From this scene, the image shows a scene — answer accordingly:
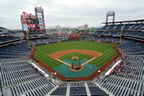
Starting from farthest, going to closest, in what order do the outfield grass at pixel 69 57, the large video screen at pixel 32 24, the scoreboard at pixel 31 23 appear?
the large video screen at pixel 32 24 < the scoreboard at pixel 31 23 < the outfield grass at pixel 69 57

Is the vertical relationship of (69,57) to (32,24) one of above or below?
below

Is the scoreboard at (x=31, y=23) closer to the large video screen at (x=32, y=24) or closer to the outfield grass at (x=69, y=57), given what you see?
the large video screen at (x=32, y=24)

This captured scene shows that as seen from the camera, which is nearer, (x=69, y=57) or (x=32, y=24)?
(x=69, y=57)

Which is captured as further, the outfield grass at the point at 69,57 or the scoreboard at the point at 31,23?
the scoreboard at the point at 31,23

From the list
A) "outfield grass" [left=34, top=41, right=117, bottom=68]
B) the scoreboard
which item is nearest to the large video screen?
the scoreboard

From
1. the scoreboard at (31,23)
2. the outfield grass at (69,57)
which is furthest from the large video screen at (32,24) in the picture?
the outfield grass at (69,57)

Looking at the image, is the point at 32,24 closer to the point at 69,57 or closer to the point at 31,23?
the point at 31,23

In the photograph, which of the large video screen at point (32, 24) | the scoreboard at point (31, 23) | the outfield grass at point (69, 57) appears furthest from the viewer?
the large video screen at point (32, 24)

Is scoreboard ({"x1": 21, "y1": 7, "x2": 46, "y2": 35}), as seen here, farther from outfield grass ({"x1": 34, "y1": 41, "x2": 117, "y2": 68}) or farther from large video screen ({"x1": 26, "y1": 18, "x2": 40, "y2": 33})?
outfield grass ({"x1": 34, "y1": 41, "x2": 117, "y2": 68})

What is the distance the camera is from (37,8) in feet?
204

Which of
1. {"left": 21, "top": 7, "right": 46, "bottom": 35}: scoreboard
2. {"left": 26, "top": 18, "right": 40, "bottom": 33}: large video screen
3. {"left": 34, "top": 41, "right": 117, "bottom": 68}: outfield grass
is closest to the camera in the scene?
{"left": 34, "top": 41, "right": 117, "bottom": 68}: outfield grass

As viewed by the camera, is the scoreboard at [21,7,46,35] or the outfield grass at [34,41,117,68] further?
the scoreboard at [21,7,46,35]

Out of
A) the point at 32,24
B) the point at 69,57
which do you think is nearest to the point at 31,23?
the point at 32,24

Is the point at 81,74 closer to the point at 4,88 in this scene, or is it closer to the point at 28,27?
the point at 4,88
